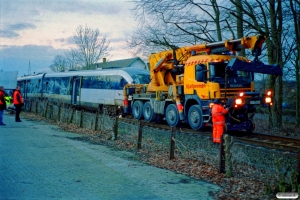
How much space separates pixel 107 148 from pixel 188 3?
10504mm

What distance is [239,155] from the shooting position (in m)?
8.01

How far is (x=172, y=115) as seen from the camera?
14242mm

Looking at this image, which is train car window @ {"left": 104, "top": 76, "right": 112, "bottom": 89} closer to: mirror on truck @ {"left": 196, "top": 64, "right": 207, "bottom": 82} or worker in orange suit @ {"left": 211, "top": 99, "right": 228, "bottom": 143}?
mirror on truck @ {"left": 196, "top": 64, "right": 207, "bottom": 82}

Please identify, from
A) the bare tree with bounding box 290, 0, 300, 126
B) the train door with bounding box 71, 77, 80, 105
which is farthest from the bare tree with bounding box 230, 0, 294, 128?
the train door with bounding box 71, 77, 80, 105

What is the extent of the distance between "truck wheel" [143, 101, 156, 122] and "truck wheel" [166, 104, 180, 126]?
1.51 meters

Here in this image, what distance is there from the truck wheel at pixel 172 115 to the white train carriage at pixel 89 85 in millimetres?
6052

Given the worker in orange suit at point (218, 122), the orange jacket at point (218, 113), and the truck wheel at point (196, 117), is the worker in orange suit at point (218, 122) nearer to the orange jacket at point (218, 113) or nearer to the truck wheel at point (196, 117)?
the orange jacket at point (218, 113)

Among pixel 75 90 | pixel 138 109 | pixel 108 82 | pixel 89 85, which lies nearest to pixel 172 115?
pixel 138 109

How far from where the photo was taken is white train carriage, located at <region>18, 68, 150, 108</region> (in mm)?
20812

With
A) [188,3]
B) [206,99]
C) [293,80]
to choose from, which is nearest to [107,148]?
[206,99]

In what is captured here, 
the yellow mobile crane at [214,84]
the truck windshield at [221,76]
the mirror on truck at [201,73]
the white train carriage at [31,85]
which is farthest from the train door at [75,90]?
the truck windshield at [221,76]

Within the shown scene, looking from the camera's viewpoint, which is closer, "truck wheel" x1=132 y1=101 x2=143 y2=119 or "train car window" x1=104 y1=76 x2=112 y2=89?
"truck wheel" x1=132 y1=101 x2=143 y2=119

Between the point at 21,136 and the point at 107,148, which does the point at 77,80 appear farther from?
the point at 107,148

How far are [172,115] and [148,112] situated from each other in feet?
7.46
